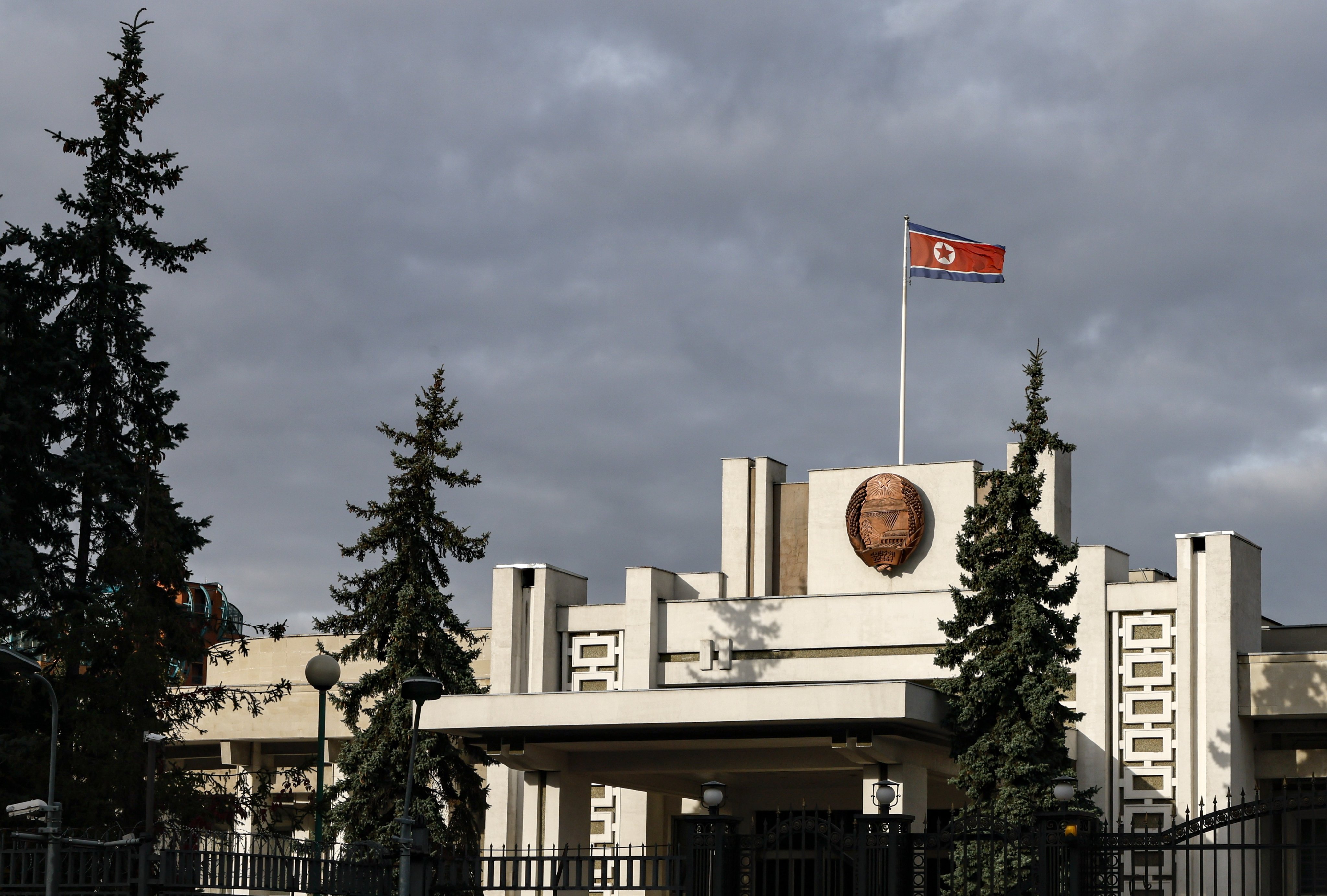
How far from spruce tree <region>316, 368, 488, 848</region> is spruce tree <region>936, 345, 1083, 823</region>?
390 inches

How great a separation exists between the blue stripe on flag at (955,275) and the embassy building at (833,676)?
4.58 meters

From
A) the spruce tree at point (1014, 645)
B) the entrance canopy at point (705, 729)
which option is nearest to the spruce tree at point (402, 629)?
the entrance canopy at point (705, 729)

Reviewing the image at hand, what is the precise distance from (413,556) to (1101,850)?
19307 mm

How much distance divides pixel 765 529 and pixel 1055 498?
22.5ft

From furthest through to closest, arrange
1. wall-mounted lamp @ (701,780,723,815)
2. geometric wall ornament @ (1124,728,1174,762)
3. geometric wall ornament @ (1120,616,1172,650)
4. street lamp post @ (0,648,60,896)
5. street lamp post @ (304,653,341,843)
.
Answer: geometric wall ornament @ (1120,616,1172,650) < geometric wall ornament @ (1124,728,1174,762) < street lamp post @ (304,653,341,843) < wall-mounted lamp @ (701,780,723,815) < street lamp post @ (0,648,60,896)

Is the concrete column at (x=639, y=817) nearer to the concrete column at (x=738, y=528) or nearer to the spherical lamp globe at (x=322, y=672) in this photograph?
the concrete column at (x=738, y=528)

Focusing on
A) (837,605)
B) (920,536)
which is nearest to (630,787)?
(837,605)

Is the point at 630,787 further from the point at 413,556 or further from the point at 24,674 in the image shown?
the point at 24,674

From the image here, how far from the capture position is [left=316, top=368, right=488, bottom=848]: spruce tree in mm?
34750

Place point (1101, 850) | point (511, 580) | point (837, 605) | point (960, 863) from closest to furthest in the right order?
point (1101, 850) < point (960, 863) < point (837, 605) < point (511, 580)

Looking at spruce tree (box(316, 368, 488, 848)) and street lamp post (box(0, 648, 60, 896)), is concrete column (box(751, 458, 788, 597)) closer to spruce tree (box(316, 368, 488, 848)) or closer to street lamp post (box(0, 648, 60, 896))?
spruce tree (box(316, 368, 488, 848))

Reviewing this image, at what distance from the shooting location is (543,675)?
41000 millimetres

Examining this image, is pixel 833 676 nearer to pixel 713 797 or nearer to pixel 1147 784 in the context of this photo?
pixel 1147 784

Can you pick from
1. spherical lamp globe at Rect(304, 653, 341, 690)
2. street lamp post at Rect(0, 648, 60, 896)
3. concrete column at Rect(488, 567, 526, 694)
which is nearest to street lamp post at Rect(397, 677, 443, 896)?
street lamp post at Rect(0, 648, 60, 896)
